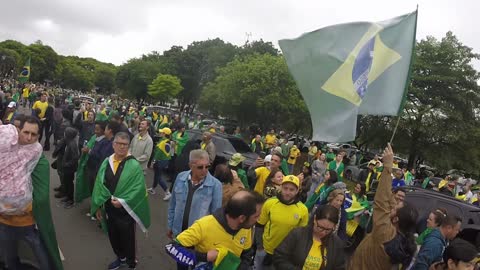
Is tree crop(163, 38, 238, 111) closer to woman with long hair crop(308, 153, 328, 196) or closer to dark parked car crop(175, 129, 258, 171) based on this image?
dark parked car crop(175, 129, 258, 171)

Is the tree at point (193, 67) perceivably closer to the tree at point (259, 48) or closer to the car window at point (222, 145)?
the tree at point (259, 48)

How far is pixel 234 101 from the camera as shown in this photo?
2953cm

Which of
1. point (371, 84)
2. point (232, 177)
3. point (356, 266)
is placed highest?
point (371, 84)

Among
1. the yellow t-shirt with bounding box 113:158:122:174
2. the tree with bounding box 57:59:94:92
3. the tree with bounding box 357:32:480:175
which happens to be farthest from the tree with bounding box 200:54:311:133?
the tree with bounding box 57:59:94:92

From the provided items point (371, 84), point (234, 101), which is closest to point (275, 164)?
point (371, 84)

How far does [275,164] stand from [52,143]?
10494 millimetres

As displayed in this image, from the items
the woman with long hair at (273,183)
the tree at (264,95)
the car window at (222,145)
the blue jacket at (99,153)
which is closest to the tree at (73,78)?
the tree at (264,95)

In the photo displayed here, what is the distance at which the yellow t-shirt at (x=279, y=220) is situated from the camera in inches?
172

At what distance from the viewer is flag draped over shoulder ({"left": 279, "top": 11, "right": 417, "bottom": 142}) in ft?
13.6

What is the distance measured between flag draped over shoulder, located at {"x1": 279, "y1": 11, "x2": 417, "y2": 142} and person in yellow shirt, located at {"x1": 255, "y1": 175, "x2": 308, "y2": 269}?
27.8 inches

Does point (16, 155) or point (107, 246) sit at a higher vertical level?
point (16, 155)

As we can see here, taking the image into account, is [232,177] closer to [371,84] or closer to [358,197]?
[371,84]

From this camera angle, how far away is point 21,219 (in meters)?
3.78

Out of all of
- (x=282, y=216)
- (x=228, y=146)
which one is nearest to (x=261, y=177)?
(x=282, y=216)
